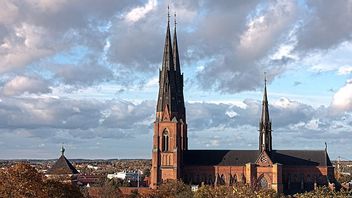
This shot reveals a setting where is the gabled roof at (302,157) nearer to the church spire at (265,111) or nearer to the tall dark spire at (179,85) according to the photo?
the church spire at (265,111)

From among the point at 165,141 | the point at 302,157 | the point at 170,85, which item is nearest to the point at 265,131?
the point at 302,157

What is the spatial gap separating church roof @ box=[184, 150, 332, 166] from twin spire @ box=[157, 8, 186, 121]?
9217 millimetres

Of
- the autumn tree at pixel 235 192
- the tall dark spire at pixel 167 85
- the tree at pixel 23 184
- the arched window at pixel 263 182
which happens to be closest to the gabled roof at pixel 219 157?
the arched window at pixel 263 182

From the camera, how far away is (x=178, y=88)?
13550 centimetres

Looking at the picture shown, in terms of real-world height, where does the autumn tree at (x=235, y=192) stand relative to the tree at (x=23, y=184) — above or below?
below

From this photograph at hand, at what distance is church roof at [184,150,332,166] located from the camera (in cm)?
13638

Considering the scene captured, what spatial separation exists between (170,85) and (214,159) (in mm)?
19367

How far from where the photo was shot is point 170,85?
434 feet

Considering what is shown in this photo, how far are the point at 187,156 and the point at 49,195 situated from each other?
86288 millimetres

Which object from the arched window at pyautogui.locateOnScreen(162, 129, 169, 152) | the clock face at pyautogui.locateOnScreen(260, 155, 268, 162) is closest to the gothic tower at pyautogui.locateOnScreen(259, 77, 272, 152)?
the clock face at pyautogui.locateOnScreen(260, 155, 268, 162)

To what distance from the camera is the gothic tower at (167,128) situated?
133 meters

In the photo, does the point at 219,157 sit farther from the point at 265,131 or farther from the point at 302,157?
the point at 302,157

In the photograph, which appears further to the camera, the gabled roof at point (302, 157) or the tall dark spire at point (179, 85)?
the gabled roof at point (302, 157)

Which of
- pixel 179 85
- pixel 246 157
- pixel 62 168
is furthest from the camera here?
pixel 246 157
